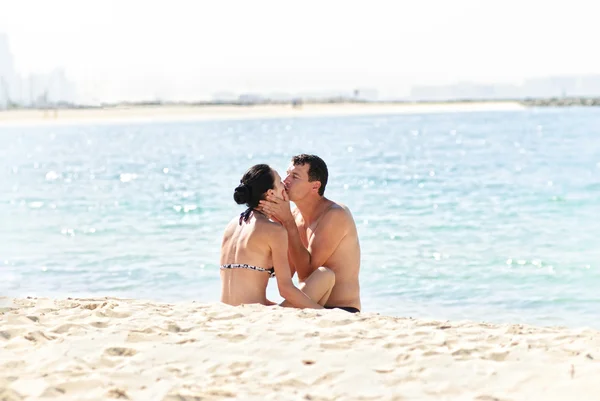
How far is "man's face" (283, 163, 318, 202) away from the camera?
6.15m

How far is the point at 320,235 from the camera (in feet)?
20.3

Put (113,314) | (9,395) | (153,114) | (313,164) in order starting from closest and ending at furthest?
(9,395)
(113,314)
(313,164)
(153,114)

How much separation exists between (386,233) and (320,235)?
7.69 metres

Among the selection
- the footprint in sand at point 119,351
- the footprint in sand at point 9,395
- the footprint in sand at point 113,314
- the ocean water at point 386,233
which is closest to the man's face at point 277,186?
the footprint in sand at point 113,314

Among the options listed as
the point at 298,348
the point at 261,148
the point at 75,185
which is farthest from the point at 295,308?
the point at 261,148

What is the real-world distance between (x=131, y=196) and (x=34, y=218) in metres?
4.12

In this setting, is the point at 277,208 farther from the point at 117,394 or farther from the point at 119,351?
the point at 117,394

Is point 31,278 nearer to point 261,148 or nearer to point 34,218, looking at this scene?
point 34,218

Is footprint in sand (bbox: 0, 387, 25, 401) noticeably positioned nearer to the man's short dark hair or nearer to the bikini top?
the bikini top

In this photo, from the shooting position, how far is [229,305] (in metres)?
5.84

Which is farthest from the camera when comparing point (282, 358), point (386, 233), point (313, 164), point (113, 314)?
point (386, 233)

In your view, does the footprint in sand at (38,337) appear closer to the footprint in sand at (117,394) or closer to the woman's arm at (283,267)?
the footprint in sand at (117,394)

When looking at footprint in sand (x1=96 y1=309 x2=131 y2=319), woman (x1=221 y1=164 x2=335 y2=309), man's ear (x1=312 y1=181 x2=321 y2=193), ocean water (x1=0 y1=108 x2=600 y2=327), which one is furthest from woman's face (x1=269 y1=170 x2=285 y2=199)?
ocean water (x1=0 y1=108 x2=600 y2=327)

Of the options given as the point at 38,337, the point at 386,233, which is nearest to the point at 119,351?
the point at 38,337
